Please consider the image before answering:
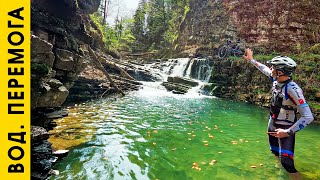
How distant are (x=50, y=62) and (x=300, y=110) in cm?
577

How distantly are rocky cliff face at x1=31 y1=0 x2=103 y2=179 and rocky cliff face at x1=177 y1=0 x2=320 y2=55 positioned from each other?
2192 centimetres

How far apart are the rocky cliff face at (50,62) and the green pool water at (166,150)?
471 millimetres

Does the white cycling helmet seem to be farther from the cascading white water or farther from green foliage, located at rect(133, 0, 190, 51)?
green foliage, located at rect(133, 0, 190, 51)

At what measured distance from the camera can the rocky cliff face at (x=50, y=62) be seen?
4539 millimetres

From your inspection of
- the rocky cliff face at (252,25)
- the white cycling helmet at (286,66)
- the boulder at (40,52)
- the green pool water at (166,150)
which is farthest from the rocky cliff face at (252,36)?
the boulder at (40,52)

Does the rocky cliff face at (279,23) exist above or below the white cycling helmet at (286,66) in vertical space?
above

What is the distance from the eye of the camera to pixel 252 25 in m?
29.3

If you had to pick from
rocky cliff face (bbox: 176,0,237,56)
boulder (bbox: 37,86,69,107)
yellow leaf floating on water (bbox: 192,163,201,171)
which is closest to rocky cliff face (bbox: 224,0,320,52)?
rocky cliff face (bbox: 176,0,237,56)

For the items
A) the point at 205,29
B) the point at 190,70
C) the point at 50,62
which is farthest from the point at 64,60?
the point at 205,29

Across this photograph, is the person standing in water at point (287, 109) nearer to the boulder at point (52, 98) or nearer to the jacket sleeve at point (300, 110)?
the jacket sleeve at point (300, 110)

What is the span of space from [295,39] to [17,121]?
94.6ft

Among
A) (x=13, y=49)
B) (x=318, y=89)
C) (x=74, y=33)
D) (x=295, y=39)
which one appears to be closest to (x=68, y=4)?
(x=74, y=33)

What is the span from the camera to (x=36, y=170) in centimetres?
398

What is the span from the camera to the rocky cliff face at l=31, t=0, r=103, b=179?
4.54 m
